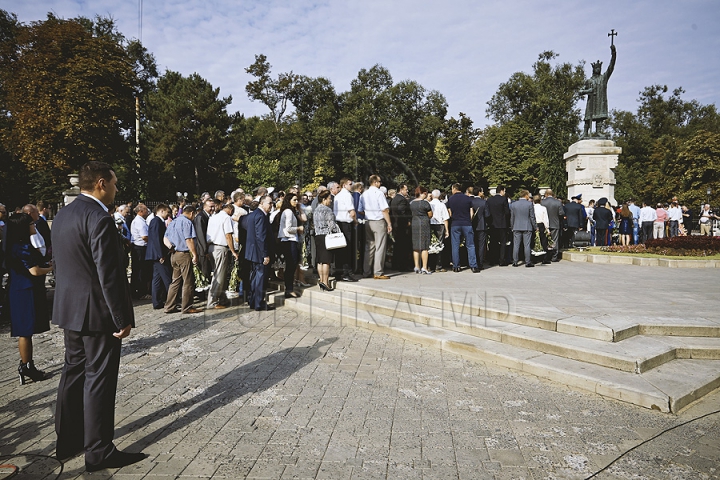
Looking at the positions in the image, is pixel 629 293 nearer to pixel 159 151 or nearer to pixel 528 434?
pixel 528 434

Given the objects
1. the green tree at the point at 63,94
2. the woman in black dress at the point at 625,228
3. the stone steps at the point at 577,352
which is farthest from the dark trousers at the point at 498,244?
the green tree at the point at 63,94

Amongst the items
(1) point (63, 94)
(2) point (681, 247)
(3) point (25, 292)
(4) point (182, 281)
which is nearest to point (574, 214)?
(2) point (681, 247)

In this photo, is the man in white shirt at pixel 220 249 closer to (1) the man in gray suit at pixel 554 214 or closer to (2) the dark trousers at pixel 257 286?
(2) the dark trousers at pixel 257 286

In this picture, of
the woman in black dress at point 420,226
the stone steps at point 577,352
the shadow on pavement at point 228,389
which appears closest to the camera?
the shadow on pavement at point 228,389

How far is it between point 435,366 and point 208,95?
43.6 m

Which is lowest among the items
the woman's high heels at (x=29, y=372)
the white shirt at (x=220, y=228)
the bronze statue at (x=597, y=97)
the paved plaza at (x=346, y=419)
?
the paved plaza at (x=346, y=419)

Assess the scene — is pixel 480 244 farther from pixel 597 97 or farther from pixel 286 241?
pixel 597 97

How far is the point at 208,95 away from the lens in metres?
43.4

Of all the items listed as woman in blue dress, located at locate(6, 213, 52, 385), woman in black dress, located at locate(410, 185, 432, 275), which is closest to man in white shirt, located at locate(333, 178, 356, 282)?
woman in black dress, located at locate(410, 185, 432, 275)

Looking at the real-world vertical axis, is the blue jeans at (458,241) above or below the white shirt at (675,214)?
below

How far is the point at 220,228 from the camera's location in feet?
28.4

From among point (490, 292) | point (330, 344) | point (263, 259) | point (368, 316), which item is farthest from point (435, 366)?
point (263, 259)

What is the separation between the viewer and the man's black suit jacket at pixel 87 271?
341 cm

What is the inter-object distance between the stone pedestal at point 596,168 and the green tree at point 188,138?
3321 centimetres
